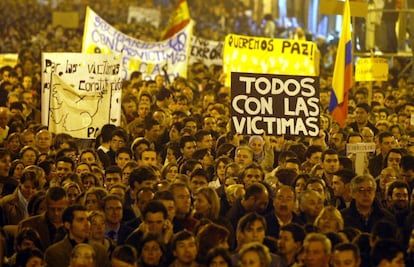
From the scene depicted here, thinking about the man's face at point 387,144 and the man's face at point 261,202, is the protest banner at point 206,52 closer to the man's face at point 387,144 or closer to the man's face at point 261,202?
the man's face at point 387,144

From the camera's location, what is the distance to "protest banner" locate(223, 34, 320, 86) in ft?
70.2

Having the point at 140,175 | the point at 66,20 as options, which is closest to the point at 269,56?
the point at 140,175

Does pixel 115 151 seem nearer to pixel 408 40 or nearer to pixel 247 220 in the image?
pixel 247 220

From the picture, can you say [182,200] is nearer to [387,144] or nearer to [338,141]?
[387,144]

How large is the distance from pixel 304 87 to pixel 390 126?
110 inches

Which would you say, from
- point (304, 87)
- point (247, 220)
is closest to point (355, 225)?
point (247, 220)

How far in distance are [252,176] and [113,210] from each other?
1889 millimetres

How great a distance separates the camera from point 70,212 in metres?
11.3

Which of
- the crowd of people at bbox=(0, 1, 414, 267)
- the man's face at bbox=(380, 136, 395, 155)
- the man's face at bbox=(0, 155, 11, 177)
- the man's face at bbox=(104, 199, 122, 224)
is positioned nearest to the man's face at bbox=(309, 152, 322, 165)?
the crowd of people at bbox=(0, 1, 414, 267)

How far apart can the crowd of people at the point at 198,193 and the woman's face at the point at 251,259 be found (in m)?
0.01

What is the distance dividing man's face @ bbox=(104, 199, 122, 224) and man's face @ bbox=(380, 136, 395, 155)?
4706 mm

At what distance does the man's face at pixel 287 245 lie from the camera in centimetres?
1103

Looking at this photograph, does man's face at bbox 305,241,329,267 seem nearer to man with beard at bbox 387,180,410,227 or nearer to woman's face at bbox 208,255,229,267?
woman's face at bbox 208,255,229,267

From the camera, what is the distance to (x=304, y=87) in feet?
50.4
